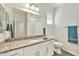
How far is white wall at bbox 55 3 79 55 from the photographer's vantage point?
1689 millimetres

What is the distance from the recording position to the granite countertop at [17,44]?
154cm

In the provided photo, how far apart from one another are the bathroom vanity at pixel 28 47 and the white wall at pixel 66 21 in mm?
190

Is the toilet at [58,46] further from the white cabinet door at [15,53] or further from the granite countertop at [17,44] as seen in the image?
the white cabinet door at [15,53]

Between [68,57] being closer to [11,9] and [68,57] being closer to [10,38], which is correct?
[10,38]

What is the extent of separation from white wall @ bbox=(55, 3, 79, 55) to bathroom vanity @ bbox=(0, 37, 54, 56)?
19 cm

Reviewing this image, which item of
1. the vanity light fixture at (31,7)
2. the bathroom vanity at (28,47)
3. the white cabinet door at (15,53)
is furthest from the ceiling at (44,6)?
the white cabinet door at (15,53)

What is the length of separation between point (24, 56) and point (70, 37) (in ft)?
2.51

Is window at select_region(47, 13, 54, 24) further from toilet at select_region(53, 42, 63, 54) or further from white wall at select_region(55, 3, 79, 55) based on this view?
toilet at select_region(53, 42, 63, 54)

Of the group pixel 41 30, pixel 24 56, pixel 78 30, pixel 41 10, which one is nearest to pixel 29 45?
pixel 24 56

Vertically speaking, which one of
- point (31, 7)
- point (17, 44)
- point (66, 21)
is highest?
point (31, 7)

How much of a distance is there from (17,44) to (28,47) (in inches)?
6.8

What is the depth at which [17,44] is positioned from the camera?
1.66 metres

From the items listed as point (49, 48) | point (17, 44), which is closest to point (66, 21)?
point (49, 48)

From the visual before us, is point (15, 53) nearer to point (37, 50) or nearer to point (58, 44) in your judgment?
point (37, 50)
